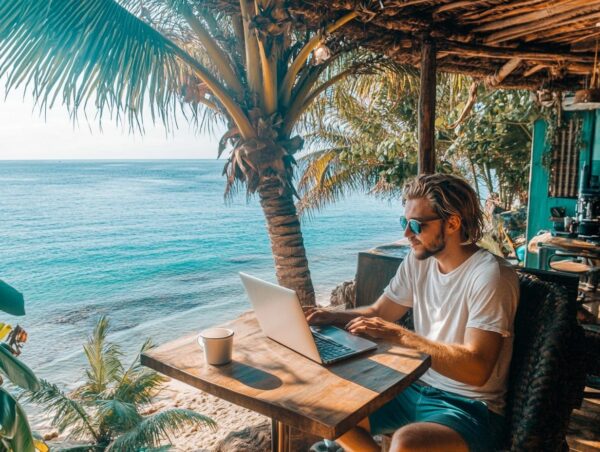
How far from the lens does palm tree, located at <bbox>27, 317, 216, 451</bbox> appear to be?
13.5 feet

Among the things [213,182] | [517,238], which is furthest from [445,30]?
[213,182]

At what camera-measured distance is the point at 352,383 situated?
1.56 m

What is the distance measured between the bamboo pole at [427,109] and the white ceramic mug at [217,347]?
3029mm

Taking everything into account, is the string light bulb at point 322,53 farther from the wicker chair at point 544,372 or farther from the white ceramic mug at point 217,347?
the white ceramic mug at point 217,347

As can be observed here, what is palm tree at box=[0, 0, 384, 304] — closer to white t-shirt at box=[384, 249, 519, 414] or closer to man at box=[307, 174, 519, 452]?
man at box=[307, 174, 519, 452]

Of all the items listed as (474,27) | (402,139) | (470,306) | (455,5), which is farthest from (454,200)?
(402,139)

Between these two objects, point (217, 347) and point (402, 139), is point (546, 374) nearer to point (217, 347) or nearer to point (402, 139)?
point (217, 347)

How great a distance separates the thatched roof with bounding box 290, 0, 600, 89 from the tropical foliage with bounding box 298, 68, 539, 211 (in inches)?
59.4

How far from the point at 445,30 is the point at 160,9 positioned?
8.16 feet

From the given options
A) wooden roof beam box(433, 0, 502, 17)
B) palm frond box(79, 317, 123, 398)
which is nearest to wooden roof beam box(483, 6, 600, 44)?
wooden roof beam box(433, 0, 502, 17)

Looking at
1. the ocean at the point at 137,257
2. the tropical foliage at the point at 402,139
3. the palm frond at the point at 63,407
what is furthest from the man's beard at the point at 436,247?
the tropical foliage at the point at 402,139

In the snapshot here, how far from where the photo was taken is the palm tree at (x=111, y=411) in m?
4.13

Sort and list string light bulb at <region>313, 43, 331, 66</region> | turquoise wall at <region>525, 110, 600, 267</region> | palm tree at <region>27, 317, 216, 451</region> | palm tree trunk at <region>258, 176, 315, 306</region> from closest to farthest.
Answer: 1. string light bulb at <region>313, 43, 331, 66</region>
2. palm tree at <region>27, 317, 216, 451</region>
3. palm tree trunk at <region>258, 176, 315, 306</region>
4. turquoise wall at <region>525, 110, 600, 267</region>

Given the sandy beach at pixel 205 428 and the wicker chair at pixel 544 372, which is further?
the sandy beach at pixel 205 428
